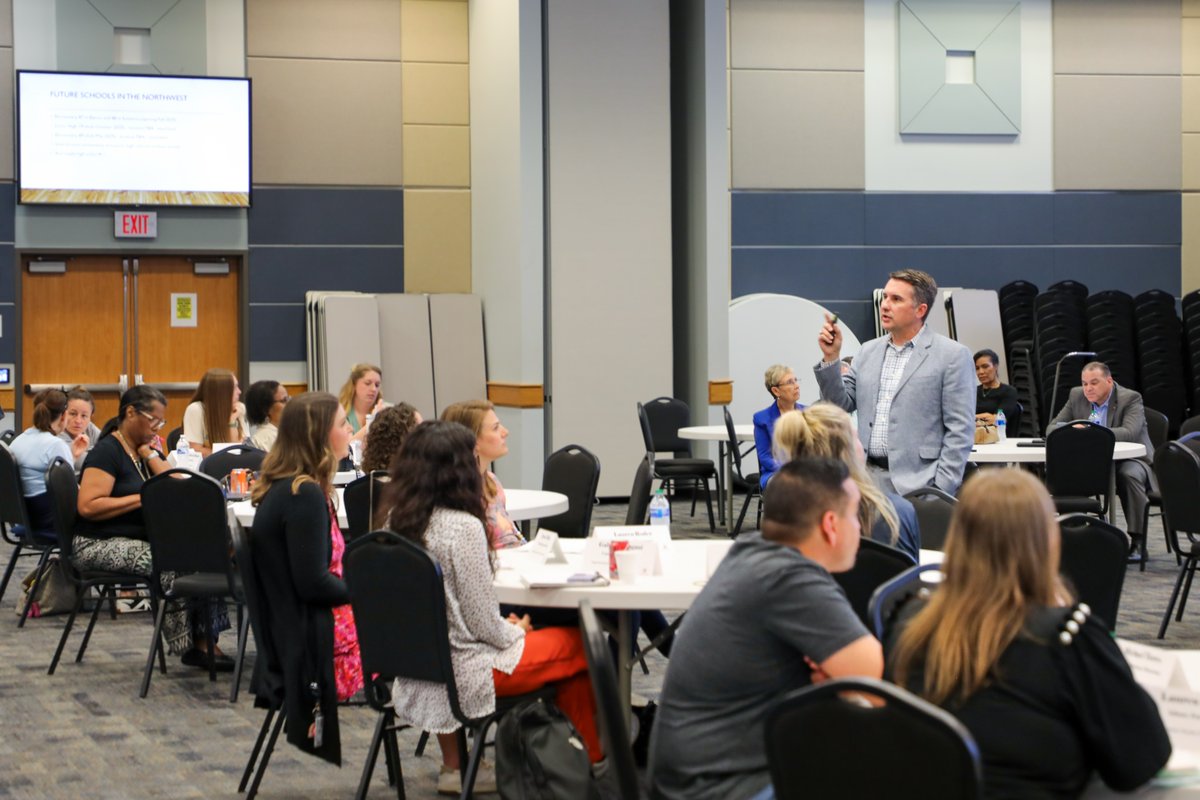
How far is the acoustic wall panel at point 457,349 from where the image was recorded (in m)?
11.5

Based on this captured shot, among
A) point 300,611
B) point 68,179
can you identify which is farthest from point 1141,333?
point 300,611

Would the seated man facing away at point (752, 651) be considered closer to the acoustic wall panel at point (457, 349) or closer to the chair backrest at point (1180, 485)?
the chair backrest at point (1180, 485)

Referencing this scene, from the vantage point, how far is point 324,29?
461 inches

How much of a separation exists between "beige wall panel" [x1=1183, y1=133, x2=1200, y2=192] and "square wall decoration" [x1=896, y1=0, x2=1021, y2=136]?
172 centimetres

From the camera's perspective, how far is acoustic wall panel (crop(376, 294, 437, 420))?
1149 centimetres

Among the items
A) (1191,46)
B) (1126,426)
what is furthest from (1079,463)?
(1191,46)

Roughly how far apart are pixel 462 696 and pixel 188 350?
344 inches

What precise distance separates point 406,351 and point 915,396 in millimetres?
7211

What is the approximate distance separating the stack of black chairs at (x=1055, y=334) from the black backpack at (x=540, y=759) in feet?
31.3

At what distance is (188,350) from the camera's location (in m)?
11.6

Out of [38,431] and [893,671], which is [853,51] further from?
[893,671]

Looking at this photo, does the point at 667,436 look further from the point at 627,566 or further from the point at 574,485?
the point at 627,566

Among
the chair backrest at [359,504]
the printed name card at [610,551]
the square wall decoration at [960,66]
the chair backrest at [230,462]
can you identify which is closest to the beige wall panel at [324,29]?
the square wall decoration at [960,66]

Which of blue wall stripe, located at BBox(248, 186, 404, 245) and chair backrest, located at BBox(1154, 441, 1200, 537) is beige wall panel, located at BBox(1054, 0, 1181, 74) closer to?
blue wall stripe, located at BBox(248, 186, 404, 245)
